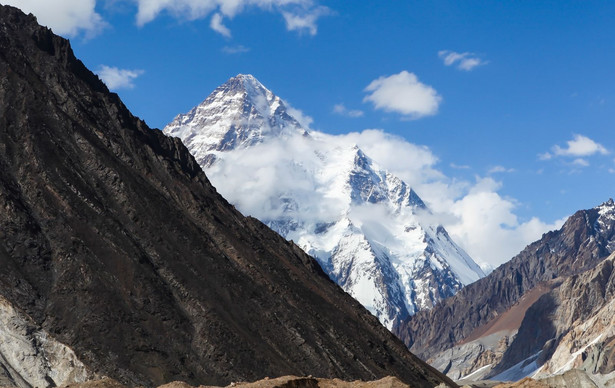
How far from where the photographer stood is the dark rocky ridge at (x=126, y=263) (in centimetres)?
14375

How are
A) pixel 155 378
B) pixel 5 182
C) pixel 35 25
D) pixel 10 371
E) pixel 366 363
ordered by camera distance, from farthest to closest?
pixel 35 25 < pixel 366 363 < pixel 5 182 < pixel 155 378 < pixel 10 371

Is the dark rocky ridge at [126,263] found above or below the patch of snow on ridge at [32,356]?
above

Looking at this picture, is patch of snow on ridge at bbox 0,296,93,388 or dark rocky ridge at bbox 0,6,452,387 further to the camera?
dark rocky ridge at bbox 0,6,452,387

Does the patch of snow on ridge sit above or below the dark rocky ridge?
below

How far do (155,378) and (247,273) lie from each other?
48252 mm

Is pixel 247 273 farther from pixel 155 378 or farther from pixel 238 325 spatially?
pixel 155 378

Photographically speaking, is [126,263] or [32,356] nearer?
[32,356]

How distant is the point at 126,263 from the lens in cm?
15600

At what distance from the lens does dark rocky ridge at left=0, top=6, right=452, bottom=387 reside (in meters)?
144

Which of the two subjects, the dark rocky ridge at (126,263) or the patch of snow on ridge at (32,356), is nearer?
the patch of snow on ridge at (32,356)

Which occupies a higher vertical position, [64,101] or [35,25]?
[35,25]

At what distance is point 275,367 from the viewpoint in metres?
153

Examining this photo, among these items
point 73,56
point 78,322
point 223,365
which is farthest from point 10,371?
point 73,56

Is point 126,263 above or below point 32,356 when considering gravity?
above
